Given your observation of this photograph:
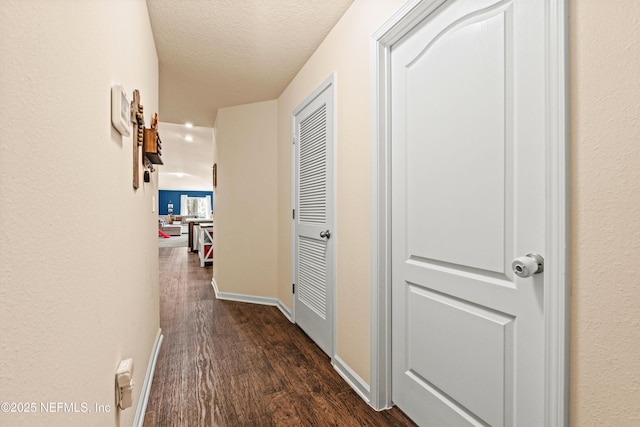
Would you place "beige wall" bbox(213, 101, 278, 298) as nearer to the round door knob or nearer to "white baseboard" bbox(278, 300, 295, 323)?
"white baseboard" bbox(278, 300, 295, 323)

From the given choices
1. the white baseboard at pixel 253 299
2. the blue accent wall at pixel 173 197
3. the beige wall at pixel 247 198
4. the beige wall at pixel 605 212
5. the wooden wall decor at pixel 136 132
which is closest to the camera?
the beige wall at pixel 605 212

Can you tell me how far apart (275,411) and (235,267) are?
7.22ft

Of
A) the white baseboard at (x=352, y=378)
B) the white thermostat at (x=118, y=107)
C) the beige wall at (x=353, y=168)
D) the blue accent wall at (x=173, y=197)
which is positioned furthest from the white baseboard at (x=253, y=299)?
the blue accent wall at (x=173, y=197)

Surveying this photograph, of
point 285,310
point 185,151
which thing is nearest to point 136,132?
point 285,310

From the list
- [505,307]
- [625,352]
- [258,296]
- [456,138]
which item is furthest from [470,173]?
[258,296]

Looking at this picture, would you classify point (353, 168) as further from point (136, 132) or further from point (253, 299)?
point (253, 299)

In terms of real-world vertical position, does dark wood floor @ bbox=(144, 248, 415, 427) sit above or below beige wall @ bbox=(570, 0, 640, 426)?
below

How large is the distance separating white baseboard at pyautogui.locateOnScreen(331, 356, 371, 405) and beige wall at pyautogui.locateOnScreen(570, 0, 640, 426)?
1034mm

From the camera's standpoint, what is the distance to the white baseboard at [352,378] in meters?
1.67

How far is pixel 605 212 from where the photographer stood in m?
0.76

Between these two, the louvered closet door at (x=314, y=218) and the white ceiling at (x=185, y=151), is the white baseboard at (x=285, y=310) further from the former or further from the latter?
the white ceiling at (x=185, y=151)

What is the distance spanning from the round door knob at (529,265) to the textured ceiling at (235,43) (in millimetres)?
1674

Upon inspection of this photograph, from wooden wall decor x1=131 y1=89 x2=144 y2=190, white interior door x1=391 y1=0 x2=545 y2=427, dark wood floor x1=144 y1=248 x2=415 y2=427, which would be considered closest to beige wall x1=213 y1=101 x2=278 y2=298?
dark wood floor x1=144 y1=248 x2=415 y2=427

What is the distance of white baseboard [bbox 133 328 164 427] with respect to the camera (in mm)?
1441
